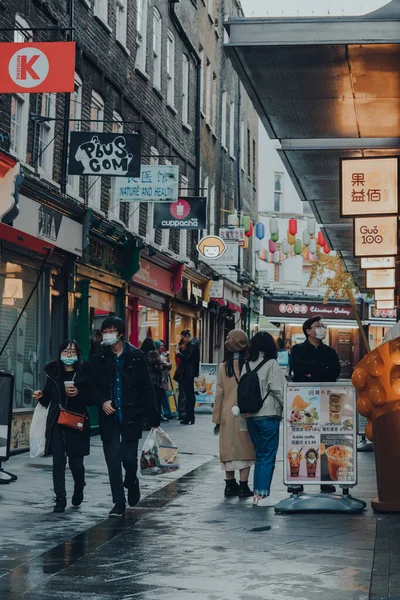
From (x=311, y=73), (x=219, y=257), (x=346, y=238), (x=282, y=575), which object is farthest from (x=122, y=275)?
(x=282, y=575)

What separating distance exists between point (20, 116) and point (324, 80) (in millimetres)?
7088

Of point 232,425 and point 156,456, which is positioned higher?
point 232,425

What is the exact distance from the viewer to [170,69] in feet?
97.0

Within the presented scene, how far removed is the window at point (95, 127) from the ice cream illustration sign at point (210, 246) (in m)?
10.5

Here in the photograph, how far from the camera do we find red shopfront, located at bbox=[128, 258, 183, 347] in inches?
987

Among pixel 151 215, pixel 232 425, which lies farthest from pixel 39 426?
pixel 151 215

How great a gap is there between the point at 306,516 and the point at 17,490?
11.3ft

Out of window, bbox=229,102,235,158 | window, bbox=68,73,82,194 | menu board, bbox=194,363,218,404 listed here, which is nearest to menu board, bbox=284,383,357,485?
window, bbox=68,73,82,194

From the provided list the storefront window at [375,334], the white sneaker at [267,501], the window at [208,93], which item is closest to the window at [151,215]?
the window at [208,93]

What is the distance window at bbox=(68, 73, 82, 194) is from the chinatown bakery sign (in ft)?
136

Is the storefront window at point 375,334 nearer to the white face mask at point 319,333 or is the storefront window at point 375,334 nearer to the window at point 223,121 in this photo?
the window at point 223,121

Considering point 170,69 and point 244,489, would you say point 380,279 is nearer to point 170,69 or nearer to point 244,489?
point 170,69

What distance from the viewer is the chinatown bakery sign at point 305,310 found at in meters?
62.1

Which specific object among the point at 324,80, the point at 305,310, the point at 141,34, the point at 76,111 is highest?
the point at 141,34
